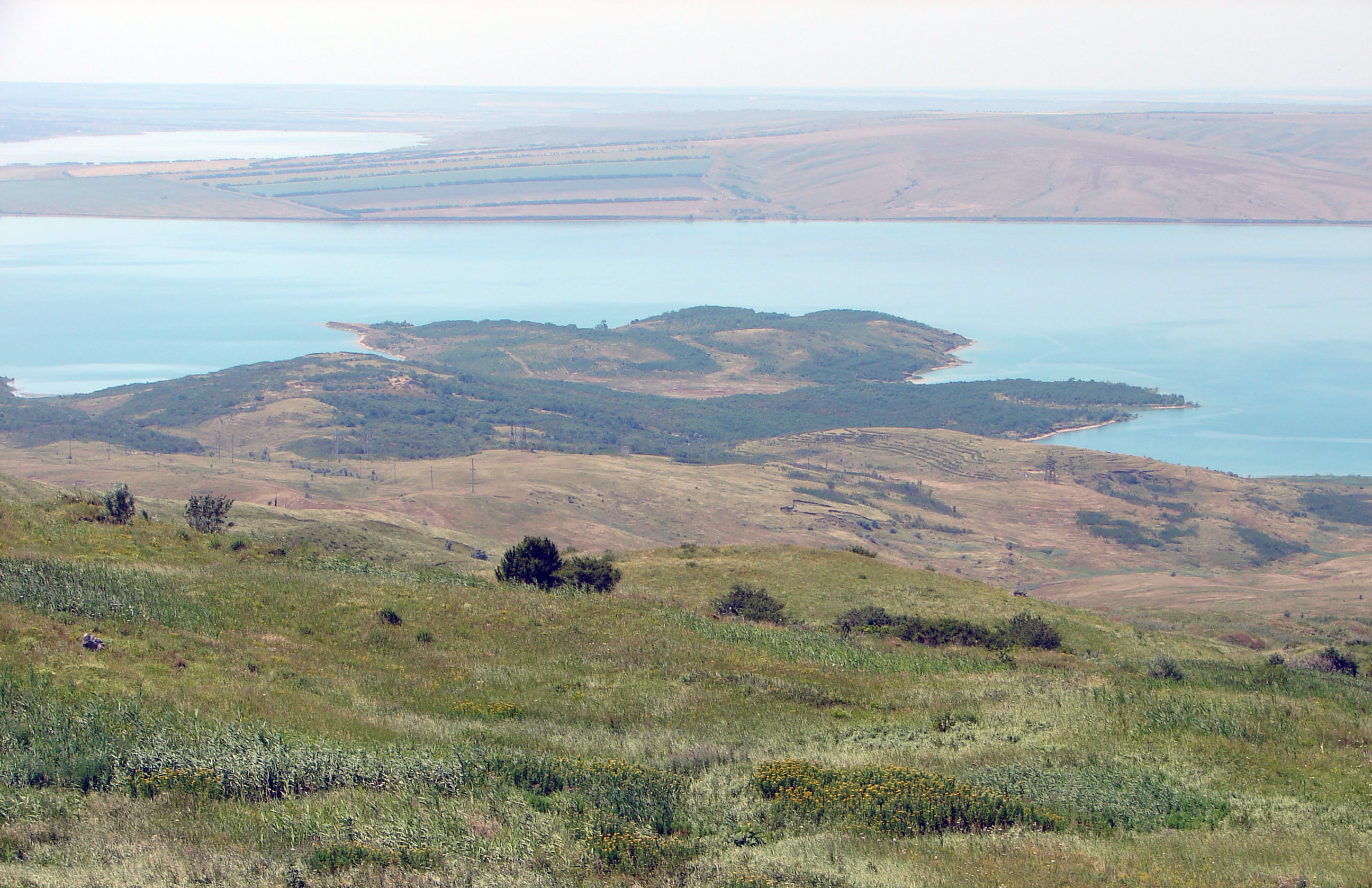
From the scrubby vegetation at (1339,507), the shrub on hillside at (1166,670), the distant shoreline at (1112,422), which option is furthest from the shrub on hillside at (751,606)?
the distant shoreline at (1112,422)

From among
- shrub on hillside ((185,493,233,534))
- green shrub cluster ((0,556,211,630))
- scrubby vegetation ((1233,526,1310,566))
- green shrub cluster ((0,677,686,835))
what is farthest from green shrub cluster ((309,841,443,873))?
scrubby vegetation ((1233,526,1310,566))

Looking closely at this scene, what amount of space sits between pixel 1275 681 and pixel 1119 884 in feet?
44.6

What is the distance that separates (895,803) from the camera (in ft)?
38.1

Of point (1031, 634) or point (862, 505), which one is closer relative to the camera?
point (1031, 634)

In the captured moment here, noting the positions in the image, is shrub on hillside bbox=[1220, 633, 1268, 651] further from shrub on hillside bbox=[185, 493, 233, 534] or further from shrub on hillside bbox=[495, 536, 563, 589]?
shrub on hillside bbox=[185, 493, 233, 534]

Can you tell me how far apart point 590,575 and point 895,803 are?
21.1m

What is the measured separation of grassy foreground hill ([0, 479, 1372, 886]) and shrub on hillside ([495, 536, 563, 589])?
17.3ft

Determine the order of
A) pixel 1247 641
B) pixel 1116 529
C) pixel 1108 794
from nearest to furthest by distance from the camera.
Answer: pixel 1108 794 → pixel 1247 641 → pixel 1116 529

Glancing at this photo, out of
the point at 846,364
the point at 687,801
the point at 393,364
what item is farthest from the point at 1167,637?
the point at 846,364

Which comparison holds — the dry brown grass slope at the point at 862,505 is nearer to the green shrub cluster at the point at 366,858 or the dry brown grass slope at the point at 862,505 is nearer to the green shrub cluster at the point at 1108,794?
the green shrub cluster at the point at 1108,794

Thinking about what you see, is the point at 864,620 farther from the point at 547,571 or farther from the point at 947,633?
the point at 547,571

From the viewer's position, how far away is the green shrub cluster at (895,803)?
11.3m

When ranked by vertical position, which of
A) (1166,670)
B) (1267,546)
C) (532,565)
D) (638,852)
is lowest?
(1267,546)

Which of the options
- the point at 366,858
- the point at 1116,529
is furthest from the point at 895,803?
the point at 1116,529
